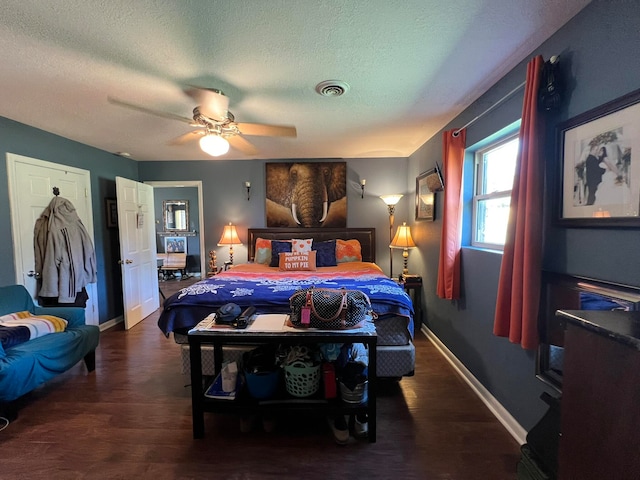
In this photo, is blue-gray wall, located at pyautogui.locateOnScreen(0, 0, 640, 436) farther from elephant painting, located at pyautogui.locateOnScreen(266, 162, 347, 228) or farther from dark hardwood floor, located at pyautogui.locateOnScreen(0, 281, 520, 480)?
dark hardwood floor, located at pyautogui.locateOnScreen(0, 281, 520, 480)

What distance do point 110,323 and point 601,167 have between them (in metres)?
4.92

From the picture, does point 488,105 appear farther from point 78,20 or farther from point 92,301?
point 92,301

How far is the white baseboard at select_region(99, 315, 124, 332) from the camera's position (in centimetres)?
350

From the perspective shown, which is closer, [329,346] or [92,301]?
[329,346]

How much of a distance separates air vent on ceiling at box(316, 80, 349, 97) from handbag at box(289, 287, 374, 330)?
143 cm

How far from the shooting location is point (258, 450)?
1.62 metres

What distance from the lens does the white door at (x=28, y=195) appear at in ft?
8.41

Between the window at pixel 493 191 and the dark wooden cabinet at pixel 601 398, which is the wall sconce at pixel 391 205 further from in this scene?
the dark wooden cabinet at pixel 601 398

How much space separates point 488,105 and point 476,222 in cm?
93

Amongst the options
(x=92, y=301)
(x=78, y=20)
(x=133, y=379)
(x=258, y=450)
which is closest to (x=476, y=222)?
(x=258, y=450)

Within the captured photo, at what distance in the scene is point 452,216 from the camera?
2.39 metres

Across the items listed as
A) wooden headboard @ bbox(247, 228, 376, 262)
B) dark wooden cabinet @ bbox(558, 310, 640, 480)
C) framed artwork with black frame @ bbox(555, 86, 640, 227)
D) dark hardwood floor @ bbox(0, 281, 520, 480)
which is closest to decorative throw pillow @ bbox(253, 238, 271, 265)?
wooden headboard @ bbox(247, 228, 376, 262)

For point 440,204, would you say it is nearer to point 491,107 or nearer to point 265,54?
point 491,107

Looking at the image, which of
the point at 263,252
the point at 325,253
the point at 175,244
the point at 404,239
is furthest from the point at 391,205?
the point at 175,244
